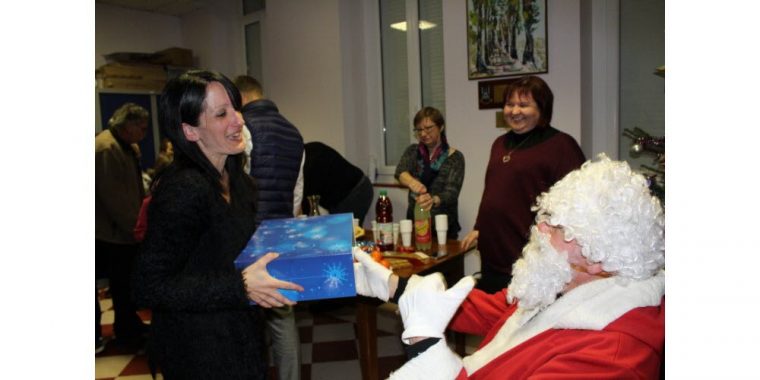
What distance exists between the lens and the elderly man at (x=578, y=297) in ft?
3.37

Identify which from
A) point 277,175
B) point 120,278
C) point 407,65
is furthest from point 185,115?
point 407,65

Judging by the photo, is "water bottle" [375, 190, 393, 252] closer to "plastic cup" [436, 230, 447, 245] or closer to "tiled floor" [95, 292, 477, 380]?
"plastic cup" [436, 230, 447, 245]

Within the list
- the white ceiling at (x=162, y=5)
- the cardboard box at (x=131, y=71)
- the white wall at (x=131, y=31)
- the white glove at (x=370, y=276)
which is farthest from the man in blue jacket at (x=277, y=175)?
the white wall at (x=131, y=31)

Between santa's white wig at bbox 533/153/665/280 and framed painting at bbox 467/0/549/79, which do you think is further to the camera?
framed painting at bbox 467/0/549/79

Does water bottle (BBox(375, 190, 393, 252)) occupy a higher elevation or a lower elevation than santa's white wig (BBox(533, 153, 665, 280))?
lower

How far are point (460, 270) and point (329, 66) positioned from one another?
2.73 meters

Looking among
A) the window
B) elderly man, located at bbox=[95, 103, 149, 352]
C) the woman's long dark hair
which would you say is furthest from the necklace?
elderly man, located at bbox=[95, 103, 149, 352]

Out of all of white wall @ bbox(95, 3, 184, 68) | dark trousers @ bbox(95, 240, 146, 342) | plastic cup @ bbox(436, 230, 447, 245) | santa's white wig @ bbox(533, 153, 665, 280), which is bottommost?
dark trousers @ bbox(95, 240, 146, 342)

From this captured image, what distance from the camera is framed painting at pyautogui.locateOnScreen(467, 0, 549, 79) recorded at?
3.61 m

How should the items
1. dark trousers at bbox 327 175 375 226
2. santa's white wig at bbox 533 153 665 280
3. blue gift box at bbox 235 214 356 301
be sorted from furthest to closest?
dark trousers at bbox 327 175 375 226, blue gift box at bbox 235 214 356 301, santa's white wig at bbox 533 153 665 280

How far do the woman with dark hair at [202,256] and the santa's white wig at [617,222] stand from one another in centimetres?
66

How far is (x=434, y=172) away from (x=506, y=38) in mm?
1110

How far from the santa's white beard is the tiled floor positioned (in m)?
2.00
